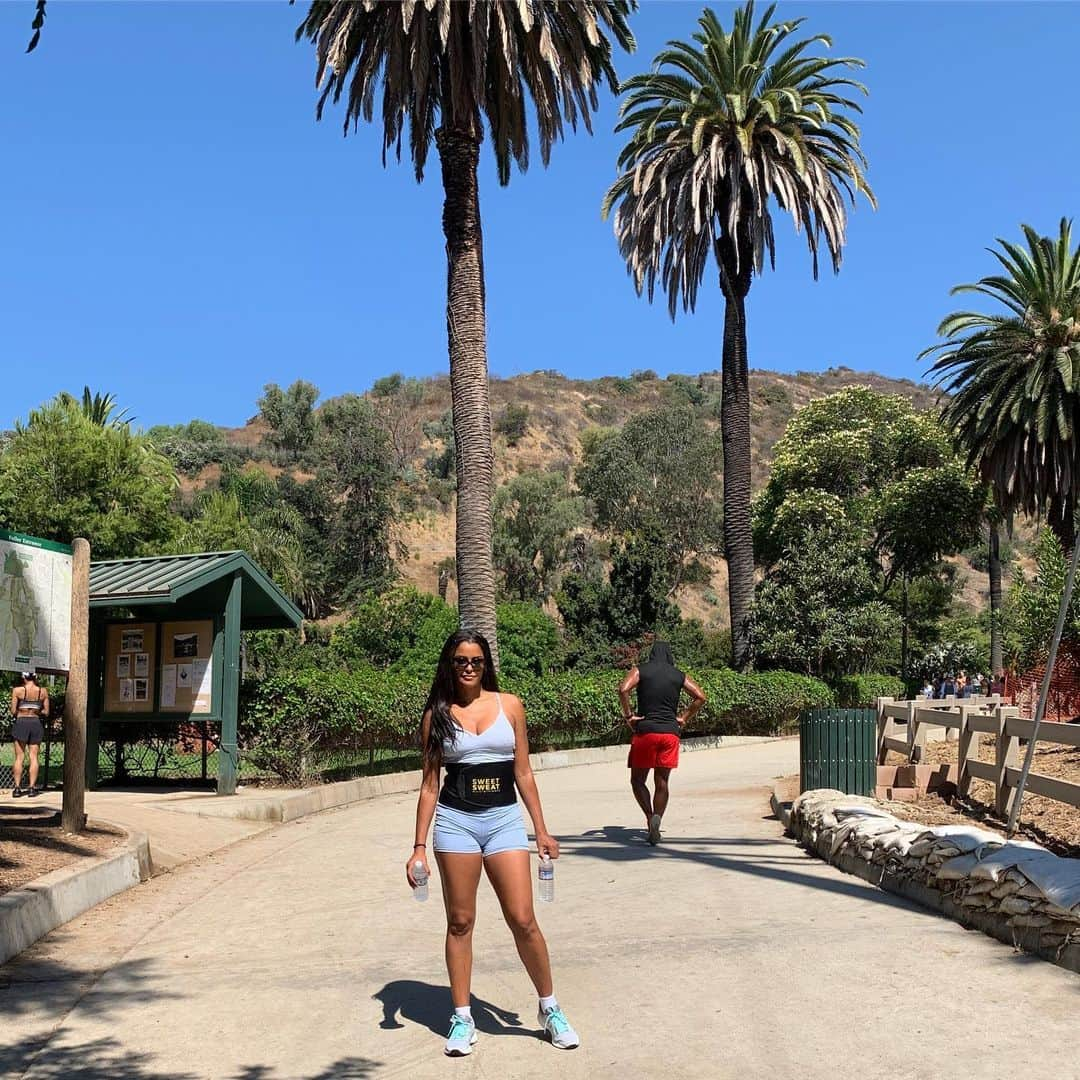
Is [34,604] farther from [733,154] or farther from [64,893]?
[733,154]

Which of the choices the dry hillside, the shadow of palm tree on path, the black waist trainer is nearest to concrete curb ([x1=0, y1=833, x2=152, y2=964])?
the black waist trainer

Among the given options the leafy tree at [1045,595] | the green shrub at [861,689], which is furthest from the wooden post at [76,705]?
the green shrub at [861,689]

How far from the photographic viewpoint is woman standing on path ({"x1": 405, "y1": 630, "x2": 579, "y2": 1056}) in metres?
5.39

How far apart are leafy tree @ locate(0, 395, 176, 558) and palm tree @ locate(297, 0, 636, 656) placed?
1417 cm

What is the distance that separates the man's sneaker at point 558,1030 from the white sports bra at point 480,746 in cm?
107

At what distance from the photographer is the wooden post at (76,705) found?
413 inches

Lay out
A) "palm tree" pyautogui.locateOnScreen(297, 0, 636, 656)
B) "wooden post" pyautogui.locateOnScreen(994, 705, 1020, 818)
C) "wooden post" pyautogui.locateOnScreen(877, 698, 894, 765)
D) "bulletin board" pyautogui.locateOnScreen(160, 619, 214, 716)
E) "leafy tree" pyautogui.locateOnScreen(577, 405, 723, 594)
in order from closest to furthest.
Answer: "wooden post" pyautogui.locateOnScreen(994, 705, 1020, 818) < "bulletin board" pyautogui.locateOnScreen(160, 619, 214, 716) < "wooden post" pyautogui.locateOnScreen(877, 698, 894, 765) < "palm tree" pyautogui.locateOnScreen(297, 0, 636, 656) < "leafy tree" pyautogui.locateOnScreen(577, 405, 723, 594)

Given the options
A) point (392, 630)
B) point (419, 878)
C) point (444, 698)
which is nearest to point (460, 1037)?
point (419, 878)

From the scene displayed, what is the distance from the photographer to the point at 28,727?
50.1ft

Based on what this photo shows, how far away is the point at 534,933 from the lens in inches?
213

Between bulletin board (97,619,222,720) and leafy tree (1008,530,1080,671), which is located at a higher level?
leafy tree (1008,530,1080,671)

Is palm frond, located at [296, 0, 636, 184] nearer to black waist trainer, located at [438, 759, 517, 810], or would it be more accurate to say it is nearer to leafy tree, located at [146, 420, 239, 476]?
black waist trainer, located at [438, 759, 517, 810]

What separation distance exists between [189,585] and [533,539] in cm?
4590

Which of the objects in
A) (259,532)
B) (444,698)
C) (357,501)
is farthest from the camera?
(357,501)
